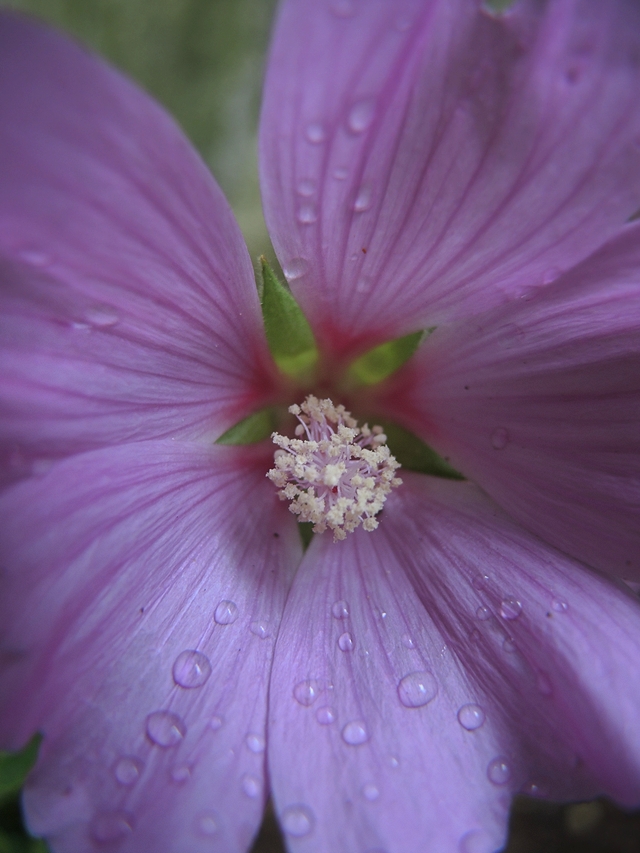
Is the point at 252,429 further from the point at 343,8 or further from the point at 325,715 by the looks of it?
the point at 343,8

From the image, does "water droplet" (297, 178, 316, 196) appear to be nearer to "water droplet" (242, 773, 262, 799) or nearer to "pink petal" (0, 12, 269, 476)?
"pink petal" (0, 12, 269, 476)

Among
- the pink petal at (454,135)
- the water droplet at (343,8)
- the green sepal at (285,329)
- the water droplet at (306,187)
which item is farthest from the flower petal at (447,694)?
the water droplet at (343,8)

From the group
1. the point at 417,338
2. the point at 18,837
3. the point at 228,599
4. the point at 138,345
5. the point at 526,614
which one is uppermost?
the point at 138,345

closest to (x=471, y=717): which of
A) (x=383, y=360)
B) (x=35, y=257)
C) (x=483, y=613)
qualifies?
(x=483, y=613)

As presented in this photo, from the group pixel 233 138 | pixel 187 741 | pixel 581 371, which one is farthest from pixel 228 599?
pixel 233 138

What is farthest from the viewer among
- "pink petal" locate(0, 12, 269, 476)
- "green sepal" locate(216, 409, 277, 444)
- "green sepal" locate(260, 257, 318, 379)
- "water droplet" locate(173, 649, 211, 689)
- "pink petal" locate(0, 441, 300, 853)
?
"green sepal" locate(216, 409, 277, 444)

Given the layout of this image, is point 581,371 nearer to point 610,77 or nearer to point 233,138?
point 610,77

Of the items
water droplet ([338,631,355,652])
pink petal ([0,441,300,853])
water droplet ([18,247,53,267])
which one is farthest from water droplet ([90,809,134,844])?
water droplet ([18,247,53,267])
